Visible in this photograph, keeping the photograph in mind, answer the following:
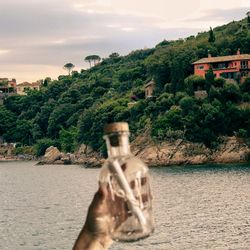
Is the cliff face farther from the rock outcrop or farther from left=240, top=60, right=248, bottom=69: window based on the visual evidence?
left=240, top=60, right=248, bottom=69: window

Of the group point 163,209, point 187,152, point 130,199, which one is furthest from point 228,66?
point 130,199

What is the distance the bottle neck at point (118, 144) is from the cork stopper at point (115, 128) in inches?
0.5

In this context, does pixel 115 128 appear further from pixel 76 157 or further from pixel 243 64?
pixel 76 157

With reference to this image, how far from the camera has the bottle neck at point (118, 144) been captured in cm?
218

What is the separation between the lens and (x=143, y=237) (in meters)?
2.10

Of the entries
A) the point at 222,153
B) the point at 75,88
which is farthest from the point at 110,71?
the point at 222,153

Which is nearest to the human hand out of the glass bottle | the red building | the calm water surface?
the glass bottle

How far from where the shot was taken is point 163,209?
5491 centimetres

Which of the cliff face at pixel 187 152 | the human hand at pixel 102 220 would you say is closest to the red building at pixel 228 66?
the cliff face at pixel 187 152

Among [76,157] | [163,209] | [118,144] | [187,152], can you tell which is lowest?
[76,157]

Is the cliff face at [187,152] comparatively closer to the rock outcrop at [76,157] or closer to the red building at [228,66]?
the rock outcrop at [76,157]

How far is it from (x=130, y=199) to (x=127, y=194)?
0.6 inches

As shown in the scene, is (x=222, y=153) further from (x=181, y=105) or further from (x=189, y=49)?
(x=189, y=49)

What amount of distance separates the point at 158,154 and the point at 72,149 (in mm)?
35555
